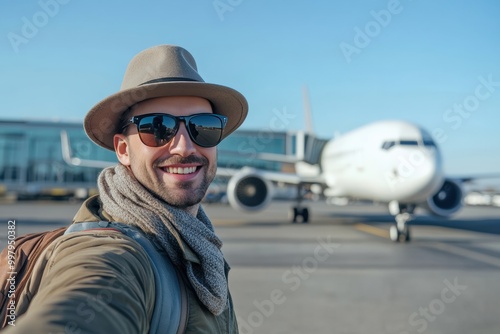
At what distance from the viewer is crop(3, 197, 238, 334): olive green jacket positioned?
635mm

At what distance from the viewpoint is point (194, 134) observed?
4.16 ft

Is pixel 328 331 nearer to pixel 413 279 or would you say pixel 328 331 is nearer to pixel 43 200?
pixel 413 279

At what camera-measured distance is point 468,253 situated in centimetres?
832

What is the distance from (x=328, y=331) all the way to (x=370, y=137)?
8150 mm

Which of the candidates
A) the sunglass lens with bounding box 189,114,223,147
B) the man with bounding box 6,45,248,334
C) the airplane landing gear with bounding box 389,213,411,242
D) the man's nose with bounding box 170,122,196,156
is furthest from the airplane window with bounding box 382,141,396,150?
the man's nose with bounding box 170,122,196,156

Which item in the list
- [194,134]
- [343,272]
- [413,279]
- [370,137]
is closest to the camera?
[194,134]

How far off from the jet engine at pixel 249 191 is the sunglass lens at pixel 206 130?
38.6ft

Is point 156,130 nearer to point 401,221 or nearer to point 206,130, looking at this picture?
point 206,130

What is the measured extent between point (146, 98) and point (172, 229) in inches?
14.8

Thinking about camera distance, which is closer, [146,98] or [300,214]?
[146,98]

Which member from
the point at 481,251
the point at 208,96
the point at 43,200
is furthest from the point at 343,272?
the point at 43,200

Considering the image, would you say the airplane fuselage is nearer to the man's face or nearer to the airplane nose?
the airplane nose

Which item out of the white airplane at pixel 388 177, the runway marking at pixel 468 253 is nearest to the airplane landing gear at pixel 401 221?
the white airplane at pixel 388 177

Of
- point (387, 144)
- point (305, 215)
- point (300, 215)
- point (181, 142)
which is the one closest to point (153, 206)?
point (181, 142)
